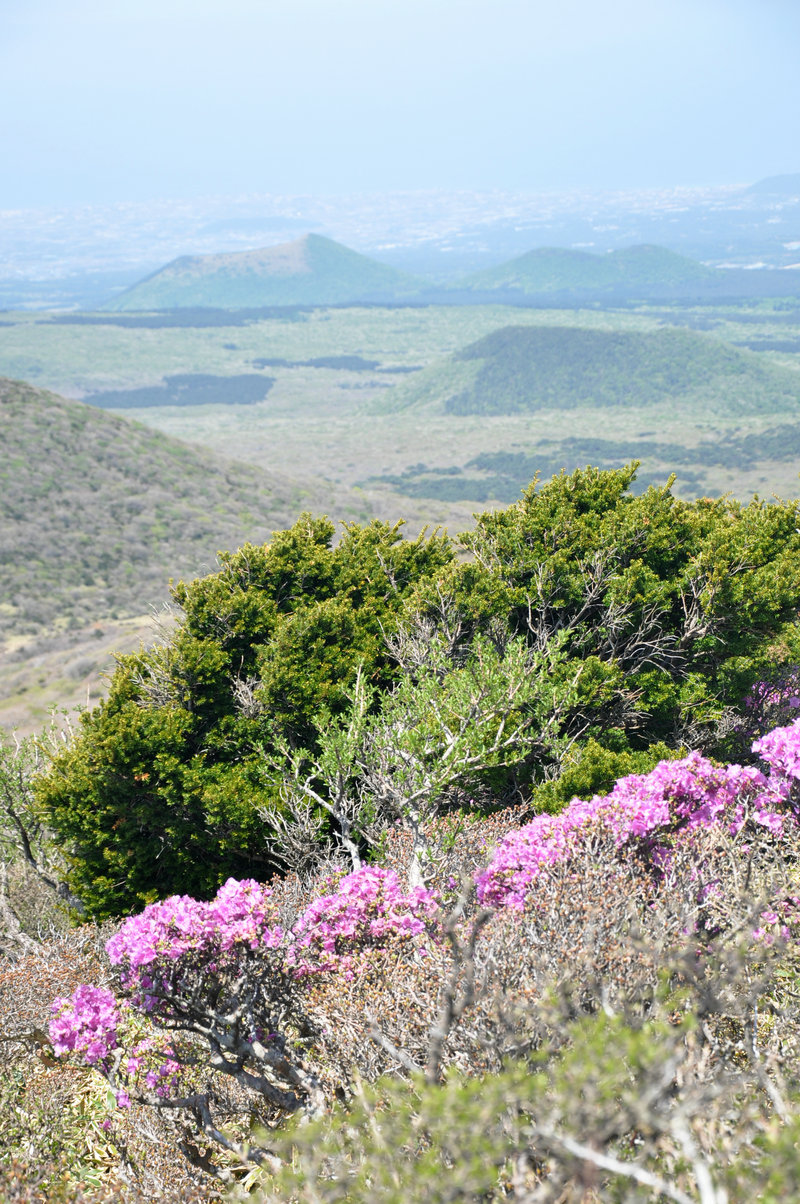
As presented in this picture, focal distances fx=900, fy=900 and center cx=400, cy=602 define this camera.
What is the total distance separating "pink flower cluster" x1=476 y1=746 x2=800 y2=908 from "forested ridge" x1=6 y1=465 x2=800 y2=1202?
40mm

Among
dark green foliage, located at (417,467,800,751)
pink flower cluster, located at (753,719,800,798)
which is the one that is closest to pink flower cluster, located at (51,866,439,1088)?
pink flower cluster, located at (753,719,800,798)

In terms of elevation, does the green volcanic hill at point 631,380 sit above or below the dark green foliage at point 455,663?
above

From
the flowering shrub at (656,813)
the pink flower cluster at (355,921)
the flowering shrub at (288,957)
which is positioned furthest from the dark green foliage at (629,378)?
the pink flower cluster at (355,921)

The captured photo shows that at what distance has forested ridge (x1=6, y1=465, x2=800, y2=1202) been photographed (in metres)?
4.78

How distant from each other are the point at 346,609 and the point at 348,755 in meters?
5.09

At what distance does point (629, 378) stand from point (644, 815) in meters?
196

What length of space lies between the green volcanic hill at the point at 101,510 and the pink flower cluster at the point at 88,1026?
168ft

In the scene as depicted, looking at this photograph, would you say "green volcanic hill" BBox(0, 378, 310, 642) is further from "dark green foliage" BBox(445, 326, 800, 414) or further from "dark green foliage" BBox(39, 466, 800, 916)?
"dark green foliage" BBox(445, 326, 800, 414)

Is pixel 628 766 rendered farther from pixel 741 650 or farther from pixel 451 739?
pixel 741 650

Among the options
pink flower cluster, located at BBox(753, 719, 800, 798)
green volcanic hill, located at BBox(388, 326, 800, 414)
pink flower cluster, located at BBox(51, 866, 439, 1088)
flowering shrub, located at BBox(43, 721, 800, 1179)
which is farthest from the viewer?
green volcanic hill, located at BBox(388, 326, 800, 414)

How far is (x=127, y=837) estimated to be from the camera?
14.7 metres

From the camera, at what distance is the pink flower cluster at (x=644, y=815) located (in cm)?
840

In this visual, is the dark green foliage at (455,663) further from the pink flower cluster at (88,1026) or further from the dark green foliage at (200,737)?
the pink flower cluster at (88,1026)

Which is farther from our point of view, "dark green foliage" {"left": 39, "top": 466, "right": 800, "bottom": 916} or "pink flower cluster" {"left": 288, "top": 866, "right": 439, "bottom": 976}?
"dark green foliage" {"left": 39, "top": 466, "right": 800, "bottom": 916}
